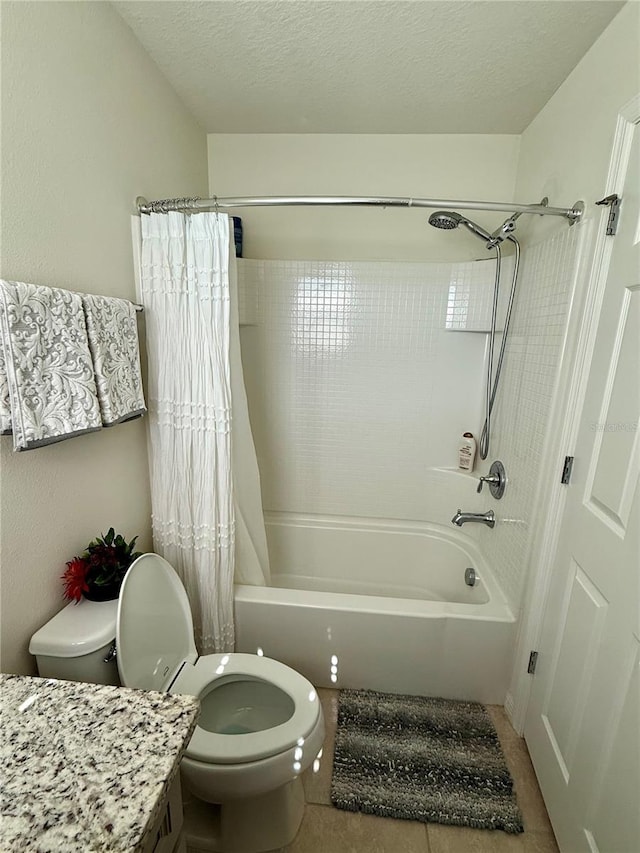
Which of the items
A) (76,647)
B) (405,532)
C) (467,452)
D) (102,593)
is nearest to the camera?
(76,647)

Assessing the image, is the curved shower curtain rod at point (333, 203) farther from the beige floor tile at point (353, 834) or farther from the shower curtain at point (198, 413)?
the beige floor tile at point (353, 834)

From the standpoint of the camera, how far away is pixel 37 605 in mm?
1026

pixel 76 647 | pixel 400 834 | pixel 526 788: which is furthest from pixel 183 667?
pixel 526 788

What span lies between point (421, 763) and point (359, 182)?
96.6 inches

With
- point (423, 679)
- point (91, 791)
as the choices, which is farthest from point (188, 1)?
point (423, 679)

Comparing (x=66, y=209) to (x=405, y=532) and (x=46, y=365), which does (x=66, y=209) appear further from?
(x=405, y=532)

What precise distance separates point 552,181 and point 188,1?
1.32m

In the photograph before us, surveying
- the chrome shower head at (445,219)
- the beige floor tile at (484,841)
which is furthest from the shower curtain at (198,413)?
the beige floor tile at (484,841)

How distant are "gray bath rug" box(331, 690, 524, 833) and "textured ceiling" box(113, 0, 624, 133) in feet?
7.73

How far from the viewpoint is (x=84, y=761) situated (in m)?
0.61

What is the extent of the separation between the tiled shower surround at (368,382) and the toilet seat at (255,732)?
3.55ft

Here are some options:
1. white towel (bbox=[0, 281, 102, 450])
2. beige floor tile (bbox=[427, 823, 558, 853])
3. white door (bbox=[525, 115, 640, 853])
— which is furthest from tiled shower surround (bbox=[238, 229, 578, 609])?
white towel (bbox=[0, 281, 102, 450])

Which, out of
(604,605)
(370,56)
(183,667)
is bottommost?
(183,667)

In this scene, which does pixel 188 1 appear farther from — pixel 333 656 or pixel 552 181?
pixel 333 656
